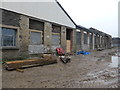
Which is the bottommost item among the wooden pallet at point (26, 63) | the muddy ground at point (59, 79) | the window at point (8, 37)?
the muddy ground at point (59, 79)

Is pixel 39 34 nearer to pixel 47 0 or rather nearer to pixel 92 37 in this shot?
pixel 47 0

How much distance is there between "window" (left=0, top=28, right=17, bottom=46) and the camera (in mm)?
7998

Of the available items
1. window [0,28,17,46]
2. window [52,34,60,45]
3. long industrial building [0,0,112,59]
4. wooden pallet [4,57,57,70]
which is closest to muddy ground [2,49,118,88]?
wooden pallet [4,57,57,70]

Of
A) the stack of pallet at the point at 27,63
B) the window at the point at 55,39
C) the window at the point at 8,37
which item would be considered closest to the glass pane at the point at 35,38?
the window at the point at 8,37

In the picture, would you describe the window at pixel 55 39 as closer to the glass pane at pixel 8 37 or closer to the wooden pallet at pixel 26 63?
the wooden pallet at pixel 26 63

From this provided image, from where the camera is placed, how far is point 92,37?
24516 millimetres

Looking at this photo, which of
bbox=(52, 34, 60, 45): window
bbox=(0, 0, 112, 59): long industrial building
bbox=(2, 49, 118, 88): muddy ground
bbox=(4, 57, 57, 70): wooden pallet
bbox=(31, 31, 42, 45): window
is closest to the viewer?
bbox=(2, 49, 118, 88): muddy ground

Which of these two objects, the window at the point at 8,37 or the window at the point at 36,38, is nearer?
the window at the point at 8,37

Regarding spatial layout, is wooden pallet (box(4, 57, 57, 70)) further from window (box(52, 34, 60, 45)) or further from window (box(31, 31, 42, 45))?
window (box(52, 34, 60, 45))

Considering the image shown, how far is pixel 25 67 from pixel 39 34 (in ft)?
16.4

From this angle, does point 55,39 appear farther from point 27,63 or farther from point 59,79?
point 59,79

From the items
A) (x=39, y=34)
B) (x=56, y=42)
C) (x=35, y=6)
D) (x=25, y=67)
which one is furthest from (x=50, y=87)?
(x=56, y=42)

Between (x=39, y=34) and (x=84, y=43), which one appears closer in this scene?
(x=39, y=34)

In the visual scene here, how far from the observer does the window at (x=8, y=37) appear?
8.00 meters
